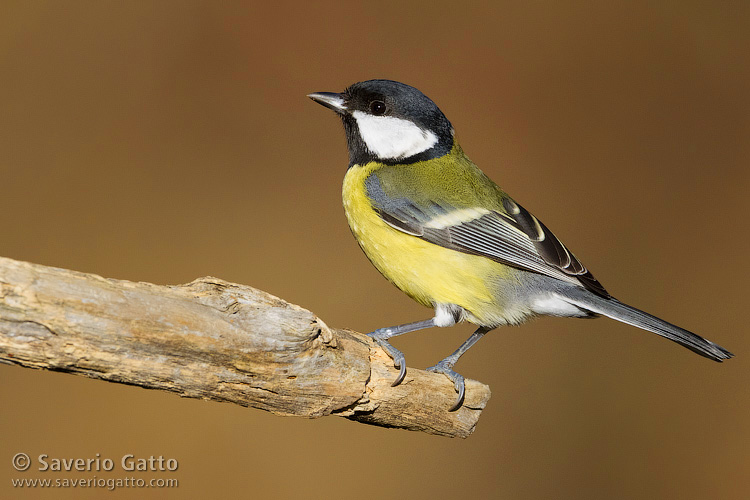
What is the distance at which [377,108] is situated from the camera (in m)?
2.13

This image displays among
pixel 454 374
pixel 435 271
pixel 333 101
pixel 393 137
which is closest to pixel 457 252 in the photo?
pixel 435 271

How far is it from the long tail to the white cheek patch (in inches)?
27.6

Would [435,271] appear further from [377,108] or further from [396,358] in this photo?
[377,108]

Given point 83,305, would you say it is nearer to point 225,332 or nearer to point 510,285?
point 225,332

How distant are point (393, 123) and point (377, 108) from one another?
77mm

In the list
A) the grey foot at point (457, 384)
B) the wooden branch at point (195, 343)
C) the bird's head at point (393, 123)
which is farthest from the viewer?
the bird's head at point (393, 123)

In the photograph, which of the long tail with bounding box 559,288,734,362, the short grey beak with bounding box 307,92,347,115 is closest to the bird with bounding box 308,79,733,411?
the long tail with bounding box 559,288,734,362

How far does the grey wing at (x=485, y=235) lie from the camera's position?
187cm

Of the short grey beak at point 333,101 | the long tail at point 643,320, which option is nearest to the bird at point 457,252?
the long tail at point 643,320

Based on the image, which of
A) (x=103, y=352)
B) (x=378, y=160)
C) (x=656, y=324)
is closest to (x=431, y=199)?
(x=378, y=160)

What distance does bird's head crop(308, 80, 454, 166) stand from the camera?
2092mm

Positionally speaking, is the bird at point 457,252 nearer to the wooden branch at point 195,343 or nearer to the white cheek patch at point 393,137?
the white cheek patch at point 393,137

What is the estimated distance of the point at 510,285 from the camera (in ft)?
6.24

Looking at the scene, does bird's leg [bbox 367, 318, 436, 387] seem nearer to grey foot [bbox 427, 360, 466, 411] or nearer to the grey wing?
grey foot [bbox 427, 360, 466, 411]
